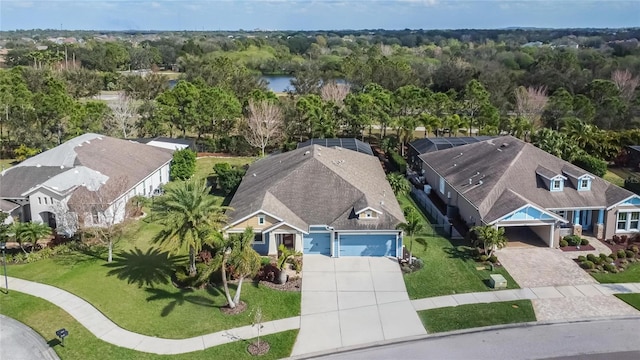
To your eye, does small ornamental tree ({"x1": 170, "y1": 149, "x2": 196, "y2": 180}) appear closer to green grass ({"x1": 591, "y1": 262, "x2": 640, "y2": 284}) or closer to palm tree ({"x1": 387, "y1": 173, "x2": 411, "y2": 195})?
palm tree ({"x1": 387, "y1": 173, "x2": 411, "y2": 195})

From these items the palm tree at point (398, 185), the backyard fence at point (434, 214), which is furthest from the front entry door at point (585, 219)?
the palm tree at point (398, 185)

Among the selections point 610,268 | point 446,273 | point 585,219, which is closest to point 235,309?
point 446,273

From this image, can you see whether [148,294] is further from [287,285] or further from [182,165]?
[182,165]

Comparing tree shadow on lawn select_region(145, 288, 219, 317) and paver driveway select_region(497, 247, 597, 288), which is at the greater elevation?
tree shadow on lawn select_region(145, 288, 219, 317)

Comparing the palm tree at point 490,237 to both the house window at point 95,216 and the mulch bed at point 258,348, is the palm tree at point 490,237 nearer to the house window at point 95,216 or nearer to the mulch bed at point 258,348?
the mulch bed at point 258,348

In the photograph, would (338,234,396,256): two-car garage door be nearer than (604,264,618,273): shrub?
No

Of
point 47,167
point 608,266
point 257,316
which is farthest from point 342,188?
point 47,167

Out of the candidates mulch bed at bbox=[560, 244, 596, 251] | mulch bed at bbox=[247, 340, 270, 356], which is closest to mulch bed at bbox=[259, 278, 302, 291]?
mulch bed at bbox=[247, 340, 270, 356]

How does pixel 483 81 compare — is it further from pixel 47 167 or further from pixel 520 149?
pixel 47 167
